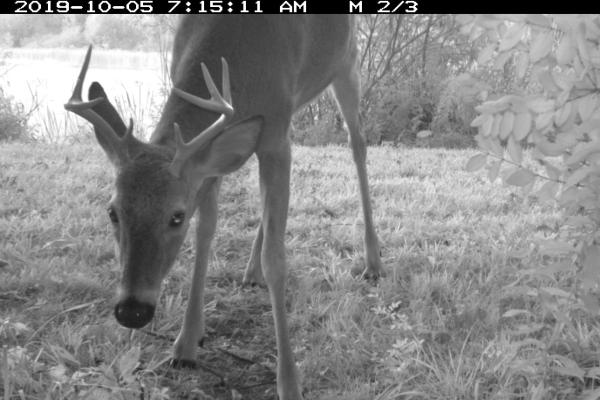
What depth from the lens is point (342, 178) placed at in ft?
20.8

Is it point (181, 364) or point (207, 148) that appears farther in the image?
point (181, 364)

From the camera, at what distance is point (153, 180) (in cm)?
248

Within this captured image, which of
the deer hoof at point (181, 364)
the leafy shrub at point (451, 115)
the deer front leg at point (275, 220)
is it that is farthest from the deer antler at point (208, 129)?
the leafy shrub at point (451, 115)

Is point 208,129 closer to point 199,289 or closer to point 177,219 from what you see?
point 177,219

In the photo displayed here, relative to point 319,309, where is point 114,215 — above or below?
above

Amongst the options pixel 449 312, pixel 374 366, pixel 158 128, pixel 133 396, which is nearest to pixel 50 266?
pixel 158 128

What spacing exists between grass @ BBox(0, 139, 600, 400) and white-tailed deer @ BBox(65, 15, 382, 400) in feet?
0.62

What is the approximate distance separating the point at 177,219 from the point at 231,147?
42cm

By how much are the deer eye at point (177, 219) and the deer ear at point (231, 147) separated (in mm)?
271

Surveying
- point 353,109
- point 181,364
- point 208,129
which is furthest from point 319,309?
point 353,109

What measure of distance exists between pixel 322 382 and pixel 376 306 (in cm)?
77

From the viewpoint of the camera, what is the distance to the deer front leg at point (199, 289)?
117 inches

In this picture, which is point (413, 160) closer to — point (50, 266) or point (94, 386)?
point (50, 266)

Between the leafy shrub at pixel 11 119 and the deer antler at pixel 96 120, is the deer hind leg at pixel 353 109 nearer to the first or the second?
the deer antler at pixel 96 120
